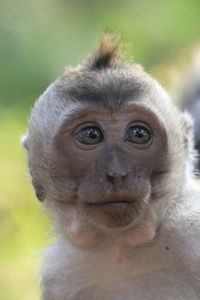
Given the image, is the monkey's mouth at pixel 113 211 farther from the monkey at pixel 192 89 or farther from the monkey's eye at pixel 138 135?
the monkey at pixel 192 89

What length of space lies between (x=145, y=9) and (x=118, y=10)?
13.4 inches

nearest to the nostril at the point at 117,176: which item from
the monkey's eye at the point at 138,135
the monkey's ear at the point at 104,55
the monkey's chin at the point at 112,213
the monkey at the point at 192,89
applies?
the monkey's chin at the point at 112,213

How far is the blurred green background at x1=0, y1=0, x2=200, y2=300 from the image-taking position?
22.9 feet

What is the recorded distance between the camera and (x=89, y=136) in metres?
4.18

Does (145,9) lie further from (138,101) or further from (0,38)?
(138,101)

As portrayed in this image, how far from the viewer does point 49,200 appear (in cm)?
438

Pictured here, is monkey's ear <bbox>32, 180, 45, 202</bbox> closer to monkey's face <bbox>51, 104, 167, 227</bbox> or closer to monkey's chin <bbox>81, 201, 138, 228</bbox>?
monkey's face <bbox>51, 104, 167, 227</bbox>

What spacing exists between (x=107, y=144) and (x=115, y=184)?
0.26 meters

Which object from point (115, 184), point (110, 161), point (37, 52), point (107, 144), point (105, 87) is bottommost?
point (115, 184)

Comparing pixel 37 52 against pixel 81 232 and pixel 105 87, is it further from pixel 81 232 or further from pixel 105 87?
pixel 81 232

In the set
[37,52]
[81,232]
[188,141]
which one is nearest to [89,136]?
[81,232]

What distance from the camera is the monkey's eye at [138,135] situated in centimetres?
413

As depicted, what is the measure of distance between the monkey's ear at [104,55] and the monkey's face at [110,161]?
1.15 ft

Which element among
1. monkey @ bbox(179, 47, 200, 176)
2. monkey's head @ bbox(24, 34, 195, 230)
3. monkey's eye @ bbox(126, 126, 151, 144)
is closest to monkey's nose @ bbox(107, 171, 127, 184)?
monkey's head @ bbox(24, 34, 195, 230)
